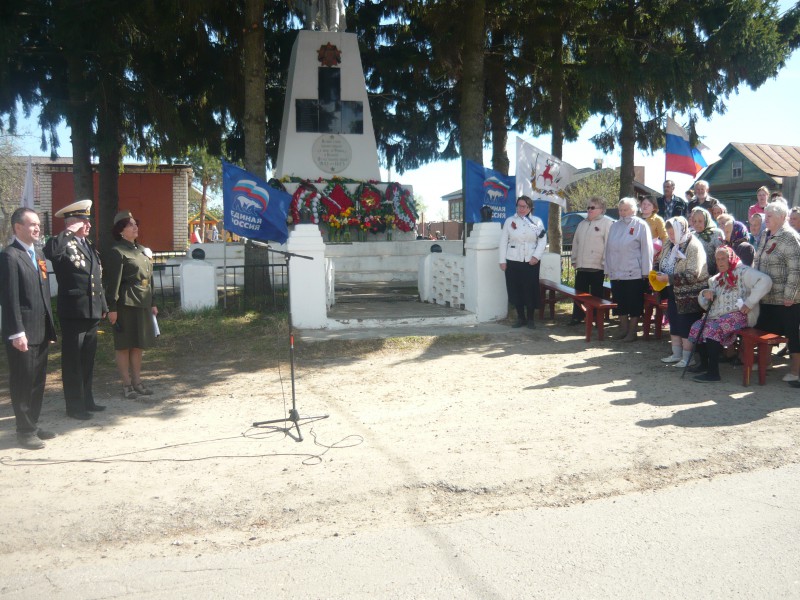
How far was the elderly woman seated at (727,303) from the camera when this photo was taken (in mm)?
7508

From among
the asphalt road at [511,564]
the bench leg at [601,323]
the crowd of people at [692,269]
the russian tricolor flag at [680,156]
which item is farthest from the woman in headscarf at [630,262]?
the asphalt road at [511,564]

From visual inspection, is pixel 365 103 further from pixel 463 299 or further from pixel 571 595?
pixel 571 595

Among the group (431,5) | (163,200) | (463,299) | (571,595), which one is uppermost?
(431,5)

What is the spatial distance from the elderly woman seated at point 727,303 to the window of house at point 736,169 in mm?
36321

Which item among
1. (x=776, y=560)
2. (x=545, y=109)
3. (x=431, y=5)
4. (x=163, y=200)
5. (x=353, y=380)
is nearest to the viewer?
(x=776, y=560)

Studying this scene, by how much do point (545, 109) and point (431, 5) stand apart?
4984 millimetres

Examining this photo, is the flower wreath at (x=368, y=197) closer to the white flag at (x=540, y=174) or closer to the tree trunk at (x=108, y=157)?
the tree trunk at (x=108, y=157)

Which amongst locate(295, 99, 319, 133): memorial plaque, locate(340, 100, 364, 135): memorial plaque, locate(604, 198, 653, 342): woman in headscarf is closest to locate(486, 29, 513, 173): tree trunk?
locate(340, 100, 364, 135): memorial plaque

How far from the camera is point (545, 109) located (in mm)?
18594

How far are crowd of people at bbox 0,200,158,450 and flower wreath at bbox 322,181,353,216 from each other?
33.3 feet

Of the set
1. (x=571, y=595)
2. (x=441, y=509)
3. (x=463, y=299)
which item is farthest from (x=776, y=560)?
(x=463, y=299)

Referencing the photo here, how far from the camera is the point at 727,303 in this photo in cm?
771

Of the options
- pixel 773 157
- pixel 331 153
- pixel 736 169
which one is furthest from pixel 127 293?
pixel 773 157

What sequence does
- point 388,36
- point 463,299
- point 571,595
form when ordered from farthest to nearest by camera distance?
point 388,36, point 463,299, point 571,595
